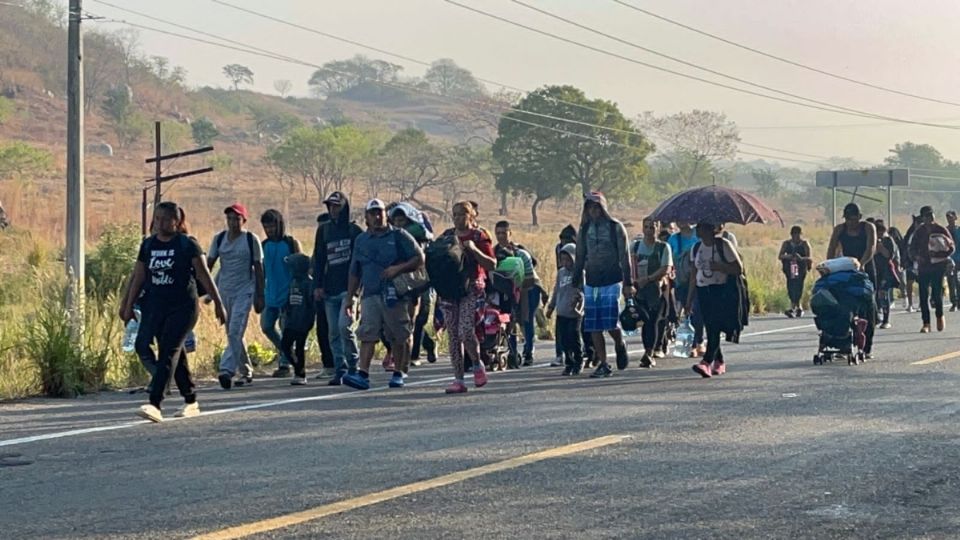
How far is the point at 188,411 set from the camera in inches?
442

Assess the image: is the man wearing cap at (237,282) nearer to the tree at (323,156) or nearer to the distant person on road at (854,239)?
the distant person on road at (854,239)

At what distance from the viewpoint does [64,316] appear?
13.7m

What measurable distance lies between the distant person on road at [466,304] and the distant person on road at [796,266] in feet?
42.5

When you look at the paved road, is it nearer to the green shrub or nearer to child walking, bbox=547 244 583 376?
child walking, bbox=547 244 583 376

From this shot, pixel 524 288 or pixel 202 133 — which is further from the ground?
pixel 202 133

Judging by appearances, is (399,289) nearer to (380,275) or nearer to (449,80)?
Result: (380,275)

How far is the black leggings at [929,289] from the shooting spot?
19562 millimetres

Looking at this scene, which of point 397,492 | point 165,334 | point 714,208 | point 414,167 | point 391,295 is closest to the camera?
point 397,492

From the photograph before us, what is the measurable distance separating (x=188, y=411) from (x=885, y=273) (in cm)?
1341

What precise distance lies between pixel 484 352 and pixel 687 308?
7.17 ft

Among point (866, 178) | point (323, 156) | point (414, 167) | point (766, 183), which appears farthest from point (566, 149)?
point (766, 183)

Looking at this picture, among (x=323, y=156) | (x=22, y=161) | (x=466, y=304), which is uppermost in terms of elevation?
(x=323, y=156)

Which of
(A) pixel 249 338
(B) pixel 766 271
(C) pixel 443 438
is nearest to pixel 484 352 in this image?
(A) pixel 249 338

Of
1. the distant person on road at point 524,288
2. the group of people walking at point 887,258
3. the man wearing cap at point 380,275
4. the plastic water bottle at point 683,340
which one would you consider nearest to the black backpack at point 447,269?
the man wearing cap at point 380,275
